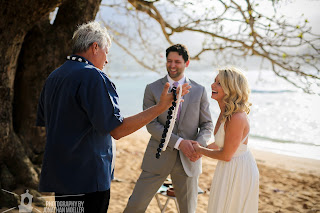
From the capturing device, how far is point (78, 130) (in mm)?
2246

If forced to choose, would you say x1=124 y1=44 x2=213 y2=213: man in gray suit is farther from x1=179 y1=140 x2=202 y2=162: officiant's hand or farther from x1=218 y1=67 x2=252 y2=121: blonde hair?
x1=218 y1=67 x2=252 y2=121: blonde hair

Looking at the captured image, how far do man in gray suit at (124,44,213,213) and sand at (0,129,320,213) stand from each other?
1654 mm

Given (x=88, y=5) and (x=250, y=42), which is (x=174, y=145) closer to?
(x=88, y=5)

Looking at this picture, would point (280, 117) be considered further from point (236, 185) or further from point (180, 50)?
point (236, 185)

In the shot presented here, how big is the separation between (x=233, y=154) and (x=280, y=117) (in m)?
21.1

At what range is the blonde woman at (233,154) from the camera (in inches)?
113

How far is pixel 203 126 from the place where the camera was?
12.1ft

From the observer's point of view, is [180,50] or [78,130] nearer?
[78,130]

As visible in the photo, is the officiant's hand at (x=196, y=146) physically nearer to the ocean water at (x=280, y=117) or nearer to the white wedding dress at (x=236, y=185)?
the white wedding dress at (x=236, y=185)

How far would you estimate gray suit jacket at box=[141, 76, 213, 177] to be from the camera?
11.5 feet

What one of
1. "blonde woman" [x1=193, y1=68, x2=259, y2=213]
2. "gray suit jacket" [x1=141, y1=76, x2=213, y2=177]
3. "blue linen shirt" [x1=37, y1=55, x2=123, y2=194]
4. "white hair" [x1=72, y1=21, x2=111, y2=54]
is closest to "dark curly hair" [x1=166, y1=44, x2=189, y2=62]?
"gray suit jacket" [x1=141, y1=76, x2=213, y2=177]

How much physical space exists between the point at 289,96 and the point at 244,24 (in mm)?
26438
